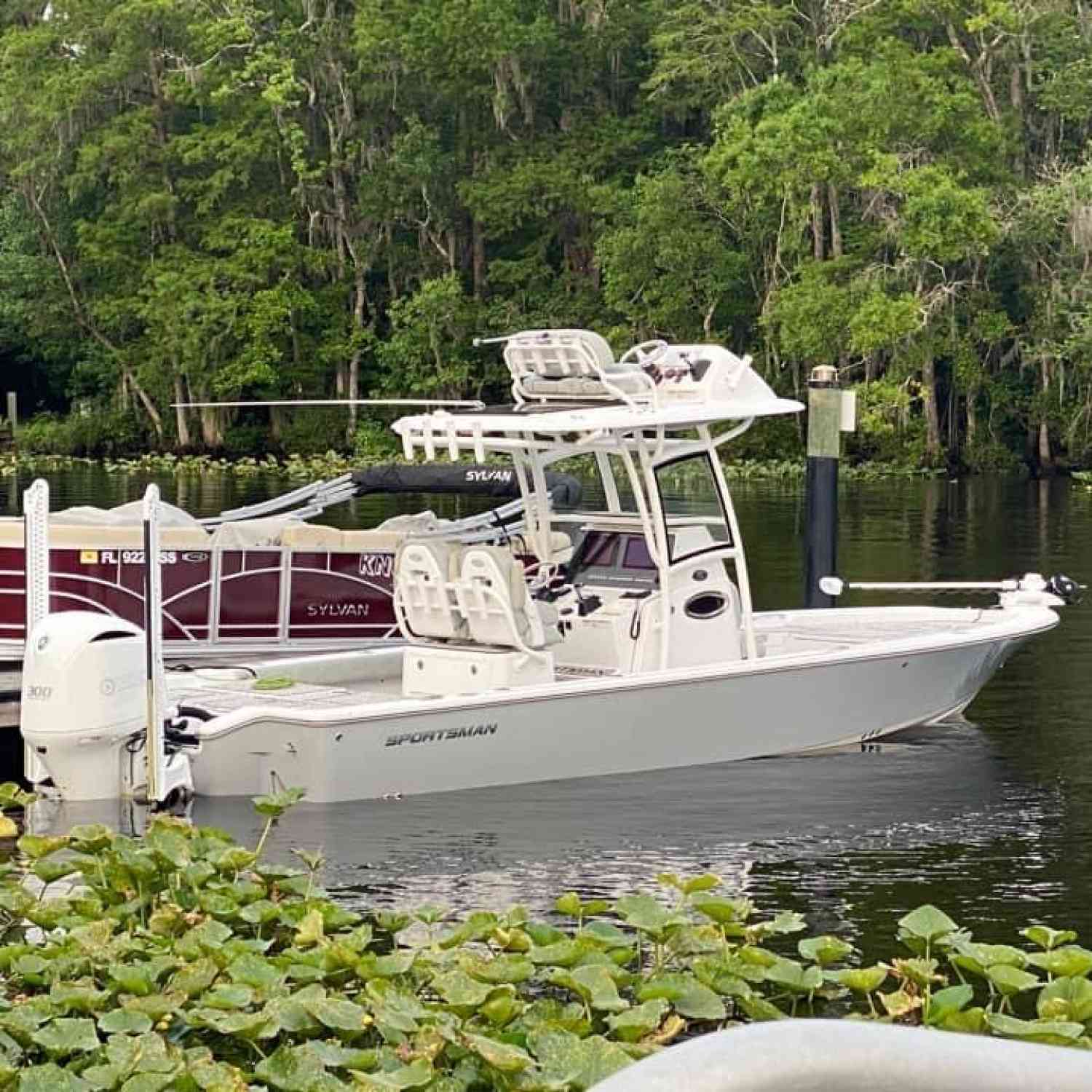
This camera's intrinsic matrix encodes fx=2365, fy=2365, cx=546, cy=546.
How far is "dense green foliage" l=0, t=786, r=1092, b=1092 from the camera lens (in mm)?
5852

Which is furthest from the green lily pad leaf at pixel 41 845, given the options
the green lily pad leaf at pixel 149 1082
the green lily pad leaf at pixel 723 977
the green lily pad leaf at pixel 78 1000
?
the green lily pad leaf at pixel 149 1082

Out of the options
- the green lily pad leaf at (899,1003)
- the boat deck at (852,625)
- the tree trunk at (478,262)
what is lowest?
the green lily pad leaf at (899,1003)

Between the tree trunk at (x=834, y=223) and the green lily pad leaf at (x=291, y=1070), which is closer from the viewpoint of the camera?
the green lily pad leaf at (x=291, y=1070)

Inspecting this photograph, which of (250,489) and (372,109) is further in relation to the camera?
(372,109)

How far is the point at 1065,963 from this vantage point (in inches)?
279

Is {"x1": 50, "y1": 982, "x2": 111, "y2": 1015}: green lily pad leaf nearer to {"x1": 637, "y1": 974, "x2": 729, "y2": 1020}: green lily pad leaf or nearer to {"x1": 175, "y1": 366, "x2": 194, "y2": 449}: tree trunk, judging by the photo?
{"x1": 637, "y1": 974, "x2": 729, "y2": 1020}: green lily pad leaf

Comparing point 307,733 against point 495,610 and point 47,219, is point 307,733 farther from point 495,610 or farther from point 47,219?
point 47,219

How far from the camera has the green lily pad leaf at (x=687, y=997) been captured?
6.64 m

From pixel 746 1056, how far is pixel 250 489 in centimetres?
4243

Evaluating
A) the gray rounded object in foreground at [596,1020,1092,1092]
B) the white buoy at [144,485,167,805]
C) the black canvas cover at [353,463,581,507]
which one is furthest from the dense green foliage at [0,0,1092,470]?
the gray rounded object in foreground at [596,1020,1092,1092]

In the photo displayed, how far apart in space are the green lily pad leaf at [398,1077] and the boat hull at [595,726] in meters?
6.42

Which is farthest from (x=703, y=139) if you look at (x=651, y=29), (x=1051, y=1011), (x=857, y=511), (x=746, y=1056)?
(x=746, y=1056)

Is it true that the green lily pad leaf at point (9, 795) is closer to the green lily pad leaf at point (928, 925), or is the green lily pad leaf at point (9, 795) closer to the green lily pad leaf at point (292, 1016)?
the green lily pad leaf at point (292, 1016)

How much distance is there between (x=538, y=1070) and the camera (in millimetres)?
5785
